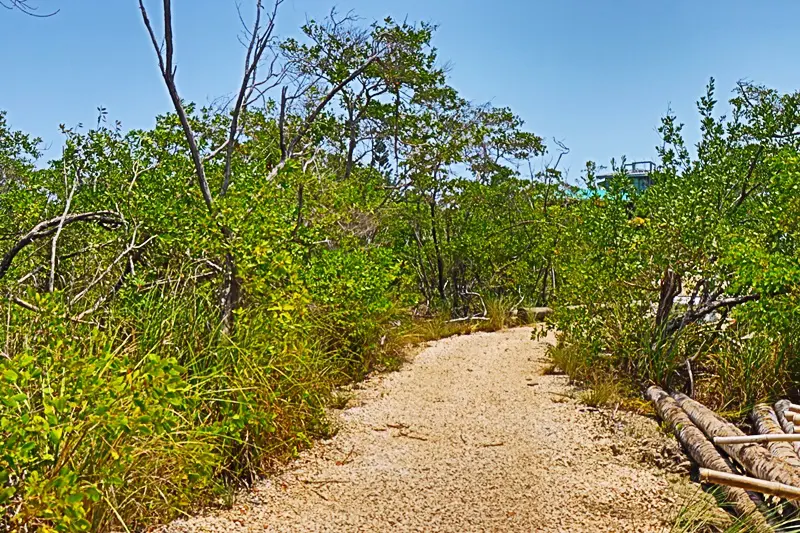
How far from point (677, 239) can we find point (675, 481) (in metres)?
2.24

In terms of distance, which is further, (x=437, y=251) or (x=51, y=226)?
(x=437, y=251)

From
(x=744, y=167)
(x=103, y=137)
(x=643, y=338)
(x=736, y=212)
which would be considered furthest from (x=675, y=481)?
(x=103, y=137)

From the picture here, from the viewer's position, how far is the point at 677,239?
5.43 metres

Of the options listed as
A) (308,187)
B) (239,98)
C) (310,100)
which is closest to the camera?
(239,98)

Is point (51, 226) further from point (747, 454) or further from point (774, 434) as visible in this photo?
point (774, 434)

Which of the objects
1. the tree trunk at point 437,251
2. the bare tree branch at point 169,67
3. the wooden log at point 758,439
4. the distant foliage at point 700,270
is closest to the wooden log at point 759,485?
the wooden log at point 758,439

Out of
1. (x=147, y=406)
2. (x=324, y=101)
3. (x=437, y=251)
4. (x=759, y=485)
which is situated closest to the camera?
(x=147, y=406)

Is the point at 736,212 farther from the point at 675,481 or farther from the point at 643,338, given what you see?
the point at 675,481

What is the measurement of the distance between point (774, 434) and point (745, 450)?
0.58ft

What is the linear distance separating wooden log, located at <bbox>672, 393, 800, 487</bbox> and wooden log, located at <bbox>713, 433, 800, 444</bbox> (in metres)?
→ 0.05

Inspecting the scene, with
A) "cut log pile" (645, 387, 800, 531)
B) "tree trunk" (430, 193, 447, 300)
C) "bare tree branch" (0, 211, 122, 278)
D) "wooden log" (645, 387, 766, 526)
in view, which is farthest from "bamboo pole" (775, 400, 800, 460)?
"tree trunk" (430, 193, 447, 300)

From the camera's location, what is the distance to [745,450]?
3.62 metres

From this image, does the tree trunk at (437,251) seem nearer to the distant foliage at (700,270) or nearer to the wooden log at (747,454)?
the distant foliage at (700,270)

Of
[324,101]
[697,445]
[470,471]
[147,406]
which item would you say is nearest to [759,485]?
[697,445]
